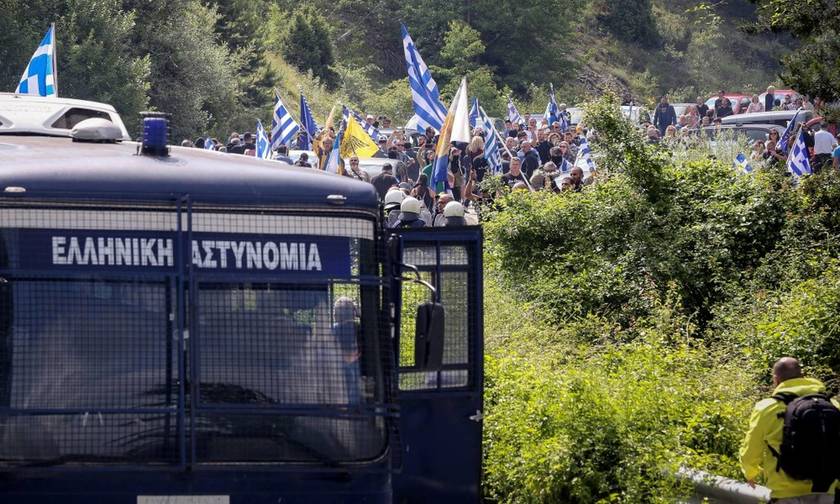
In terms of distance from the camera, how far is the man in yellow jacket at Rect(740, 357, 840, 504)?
25.8ft

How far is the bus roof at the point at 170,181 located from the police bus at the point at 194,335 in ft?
0.03

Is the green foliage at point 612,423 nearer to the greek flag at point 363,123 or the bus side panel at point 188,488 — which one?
the bus side panel at point 188,488

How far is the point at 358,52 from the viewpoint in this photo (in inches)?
2537

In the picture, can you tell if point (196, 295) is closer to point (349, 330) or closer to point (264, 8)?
point (349, 330)

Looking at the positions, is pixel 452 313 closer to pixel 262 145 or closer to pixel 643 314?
pixel 643 314

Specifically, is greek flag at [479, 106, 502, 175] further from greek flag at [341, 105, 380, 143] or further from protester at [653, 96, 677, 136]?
protester at [653, 96, 677, 136]

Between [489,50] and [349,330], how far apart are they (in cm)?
5736

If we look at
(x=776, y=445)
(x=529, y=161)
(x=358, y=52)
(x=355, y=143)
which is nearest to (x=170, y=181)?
(x=776, y=445)

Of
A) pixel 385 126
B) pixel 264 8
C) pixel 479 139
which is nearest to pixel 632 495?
pixel 479 139

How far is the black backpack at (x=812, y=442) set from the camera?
766cm

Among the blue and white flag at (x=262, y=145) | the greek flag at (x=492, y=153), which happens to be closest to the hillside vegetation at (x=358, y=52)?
the greek flag at (x=492, y=153)

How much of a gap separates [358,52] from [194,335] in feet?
193

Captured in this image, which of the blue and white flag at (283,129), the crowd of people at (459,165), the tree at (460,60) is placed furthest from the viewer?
the tree at (460,60)

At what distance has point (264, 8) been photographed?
62.0 metres
